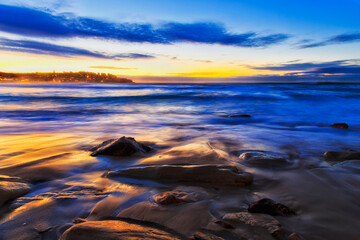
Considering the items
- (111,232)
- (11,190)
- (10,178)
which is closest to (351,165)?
(111,232)

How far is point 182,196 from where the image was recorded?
1817 millimetres

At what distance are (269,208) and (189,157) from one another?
1491mm

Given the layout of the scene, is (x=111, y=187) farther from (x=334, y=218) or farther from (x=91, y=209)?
(x=334, y=218)

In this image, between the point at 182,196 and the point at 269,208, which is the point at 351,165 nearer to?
the point at 269,208

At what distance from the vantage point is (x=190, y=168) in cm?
226

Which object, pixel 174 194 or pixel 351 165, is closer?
pixel 174 194

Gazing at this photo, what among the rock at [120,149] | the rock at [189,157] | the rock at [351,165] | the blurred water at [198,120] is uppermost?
the rock at [120,149]

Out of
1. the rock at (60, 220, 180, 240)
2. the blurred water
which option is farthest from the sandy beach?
the blurred water

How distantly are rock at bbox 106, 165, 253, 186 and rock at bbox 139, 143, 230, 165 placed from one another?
42 centimetres

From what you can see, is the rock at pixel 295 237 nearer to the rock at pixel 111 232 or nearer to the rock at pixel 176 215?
the rock at pixel 176 215

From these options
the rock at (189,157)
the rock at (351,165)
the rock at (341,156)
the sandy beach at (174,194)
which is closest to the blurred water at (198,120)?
the rock at (341,156)

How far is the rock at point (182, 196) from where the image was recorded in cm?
172

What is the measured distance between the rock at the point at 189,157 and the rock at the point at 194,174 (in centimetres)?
42

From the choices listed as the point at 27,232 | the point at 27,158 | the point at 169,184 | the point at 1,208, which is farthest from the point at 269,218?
the point at 27,158
